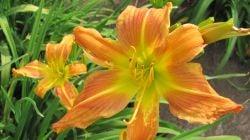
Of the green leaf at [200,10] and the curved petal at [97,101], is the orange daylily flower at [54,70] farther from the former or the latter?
the green leaf at [200,10]

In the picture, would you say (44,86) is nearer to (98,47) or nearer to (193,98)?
(98,47)

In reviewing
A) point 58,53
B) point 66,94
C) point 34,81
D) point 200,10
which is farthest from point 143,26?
point 200,10

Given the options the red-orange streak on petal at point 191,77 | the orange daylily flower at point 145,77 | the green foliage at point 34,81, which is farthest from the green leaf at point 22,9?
the red-orange streak on petal at point 191,77

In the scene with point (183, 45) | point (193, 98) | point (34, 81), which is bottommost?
point (34, 81)

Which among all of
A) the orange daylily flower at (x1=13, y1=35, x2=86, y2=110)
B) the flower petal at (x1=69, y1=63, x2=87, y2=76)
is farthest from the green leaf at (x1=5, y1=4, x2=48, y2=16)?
the flower petal at (x1=69, y1=63, x2=87, y2=76)

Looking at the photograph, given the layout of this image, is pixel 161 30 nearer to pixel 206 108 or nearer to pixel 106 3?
pixel 206 108

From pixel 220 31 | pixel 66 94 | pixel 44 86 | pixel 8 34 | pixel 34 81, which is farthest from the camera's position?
pixel 8 34

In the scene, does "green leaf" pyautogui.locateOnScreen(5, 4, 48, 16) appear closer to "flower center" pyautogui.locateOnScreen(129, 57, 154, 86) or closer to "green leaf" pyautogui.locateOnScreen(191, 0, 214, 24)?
"green leaf" pyautogui.locateOnScreen(191, 0, 214, 24)

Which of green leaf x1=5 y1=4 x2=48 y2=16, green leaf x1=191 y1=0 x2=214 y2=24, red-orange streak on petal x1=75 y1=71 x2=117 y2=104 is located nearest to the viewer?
red-orange streak on petal x1=75 y1=71 x2=117 y2=104
